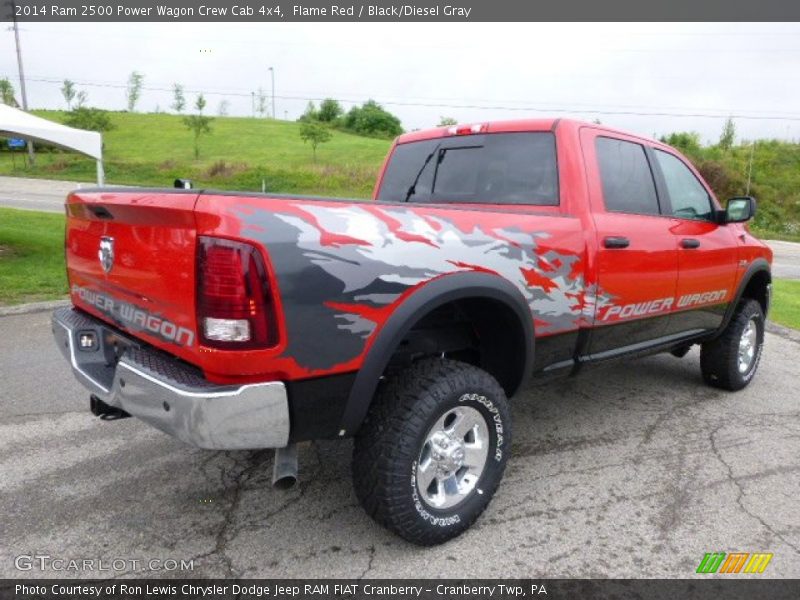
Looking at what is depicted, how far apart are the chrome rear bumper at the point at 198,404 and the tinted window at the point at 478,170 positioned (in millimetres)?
1899

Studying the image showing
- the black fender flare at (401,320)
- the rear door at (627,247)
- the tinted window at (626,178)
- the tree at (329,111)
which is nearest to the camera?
the black fender flare at (401,320)

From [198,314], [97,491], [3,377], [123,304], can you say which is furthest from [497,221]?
[3,377]

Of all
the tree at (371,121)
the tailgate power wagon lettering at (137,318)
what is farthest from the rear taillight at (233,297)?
the tree at (371,121)

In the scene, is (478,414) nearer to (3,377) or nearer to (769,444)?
(769,444)

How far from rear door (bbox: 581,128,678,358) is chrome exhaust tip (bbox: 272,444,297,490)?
5.82 ft

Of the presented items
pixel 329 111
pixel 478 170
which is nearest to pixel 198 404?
pixel 478 170

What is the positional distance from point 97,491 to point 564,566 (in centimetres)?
223

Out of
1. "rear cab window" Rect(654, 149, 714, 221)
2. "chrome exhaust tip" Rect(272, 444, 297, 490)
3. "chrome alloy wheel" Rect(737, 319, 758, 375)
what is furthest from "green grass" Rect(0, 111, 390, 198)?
"chrome exhaust tip" Rect(272, 444, 297, 490)

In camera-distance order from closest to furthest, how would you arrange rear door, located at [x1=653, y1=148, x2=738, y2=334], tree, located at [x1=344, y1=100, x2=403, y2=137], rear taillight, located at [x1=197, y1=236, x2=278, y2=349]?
rear taillight, located at [x1=197, y1=236, x2=278, y2=349] → rear door, located at [x1=653, y1=148, x2=738, y2=334] → tree, located at [x1=344, y1=100, x2=403, y2=137]

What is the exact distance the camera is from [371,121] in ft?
257

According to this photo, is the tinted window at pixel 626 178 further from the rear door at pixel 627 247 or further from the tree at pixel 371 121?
the tree at pixel 371 121

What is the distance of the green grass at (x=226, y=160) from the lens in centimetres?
3831

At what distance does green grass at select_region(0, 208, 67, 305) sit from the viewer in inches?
297

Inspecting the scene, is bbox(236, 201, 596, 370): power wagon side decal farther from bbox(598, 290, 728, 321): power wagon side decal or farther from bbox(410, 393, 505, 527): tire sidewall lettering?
bbox(598, 290, 728, 321): power wagon side decal
